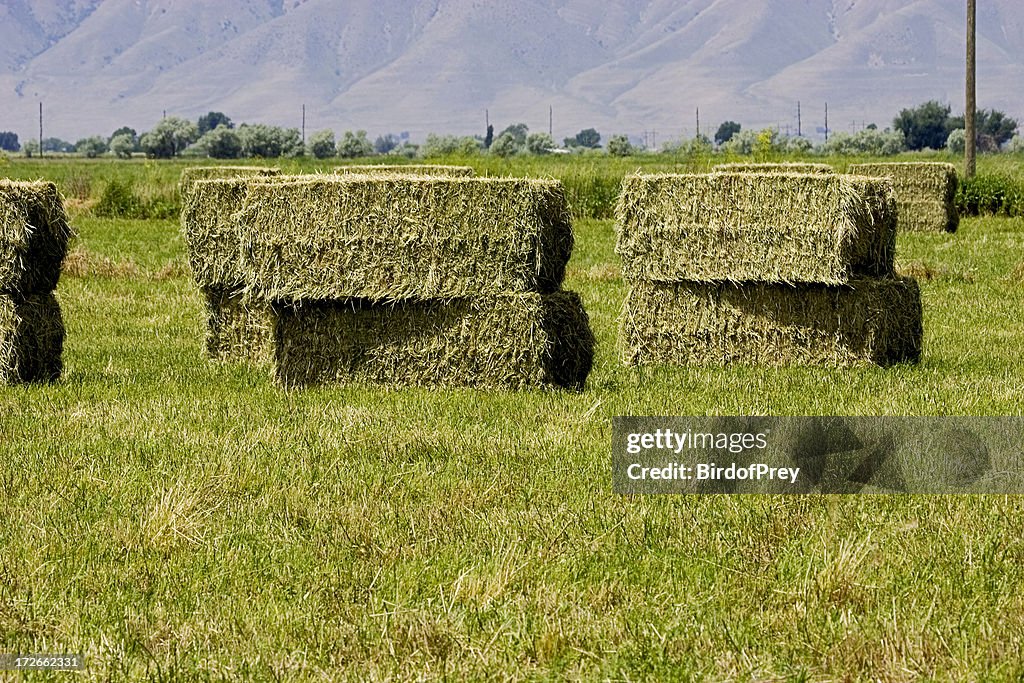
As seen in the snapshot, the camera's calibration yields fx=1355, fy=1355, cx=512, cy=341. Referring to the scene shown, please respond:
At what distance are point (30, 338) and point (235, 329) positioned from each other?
7.64 ft

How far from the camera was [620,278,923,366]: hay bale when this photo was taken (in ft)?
37.9

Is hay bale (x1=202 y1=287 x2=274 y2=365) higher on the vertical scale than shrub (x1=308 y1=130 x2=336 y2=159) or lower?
lower

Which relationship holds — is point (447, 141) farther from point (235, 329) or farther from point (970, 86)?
point (235, 329)

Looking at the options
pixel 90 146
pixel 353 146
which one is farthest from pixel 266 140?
pixel 90 146

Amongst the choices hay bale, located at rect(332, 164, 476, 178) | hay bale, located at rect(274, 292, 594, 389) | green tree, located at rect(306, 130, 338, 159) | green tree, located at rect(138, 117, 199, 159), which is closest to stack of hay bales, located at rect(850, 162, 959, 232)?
hay bale, located at rect(332, 164, 476, 178)

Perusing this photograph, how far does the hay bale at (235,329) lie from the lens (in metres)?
12.3

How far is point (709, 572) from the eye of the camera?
555 cm

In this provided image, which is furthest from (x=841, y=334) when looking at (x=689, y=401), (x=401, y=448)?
(x=401, y=448)

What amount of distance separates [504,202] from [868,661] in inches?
230

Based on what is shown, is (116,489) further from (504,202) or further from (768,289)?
(768,289)

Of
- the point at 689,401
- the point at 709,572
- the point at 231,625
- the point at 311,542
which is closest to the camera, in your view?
the point at 231,625

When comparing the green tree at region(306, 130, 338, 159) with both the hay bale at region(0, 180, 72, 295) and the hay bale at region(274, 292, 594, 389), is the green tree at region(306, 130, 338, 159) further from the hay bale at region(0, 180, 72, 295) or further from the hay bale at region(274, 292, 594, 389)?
the hay bale at region(274, 292, 594, 389)

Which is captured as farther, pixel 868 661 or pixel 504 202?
pixel 504 202

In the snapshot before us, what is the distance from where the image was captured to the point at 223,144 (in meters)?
129
